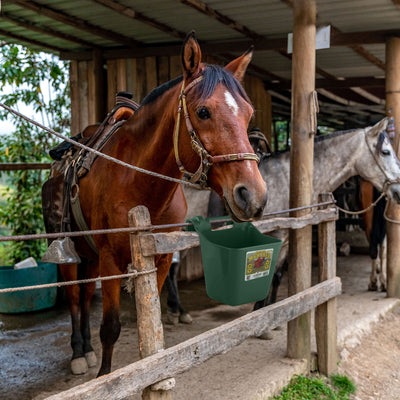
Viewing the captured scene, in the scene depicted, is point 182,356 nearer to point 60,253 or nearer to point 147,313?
point 147,313

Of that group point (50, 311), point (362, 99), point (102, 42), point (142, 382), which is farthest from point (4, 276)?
point (362, 99)

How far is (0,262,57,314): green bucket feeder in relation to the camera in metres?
5.20

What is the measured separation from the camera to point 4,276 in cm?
520

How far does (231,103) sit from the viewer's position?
224 cm

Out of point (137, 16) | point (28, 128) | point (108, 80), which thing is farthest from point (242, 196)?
point (28, 128)

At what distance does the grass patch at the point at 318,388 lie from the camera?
3275 mm

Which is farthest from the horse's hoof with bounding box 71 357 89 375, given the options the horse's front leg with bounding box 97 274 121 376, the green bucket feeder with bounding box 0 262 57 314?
the green bucket feeder with bounding box 0 262 57 314

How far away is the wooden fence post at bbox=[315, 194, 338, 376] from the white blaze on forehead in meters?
1.83

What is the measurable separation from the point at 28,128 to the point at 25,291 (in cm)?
367

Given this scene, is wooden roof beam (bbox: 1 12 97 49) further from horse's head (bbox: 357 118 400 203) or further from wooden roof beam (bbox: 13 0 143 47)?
horse's head (bbox: 357 118 400 203)

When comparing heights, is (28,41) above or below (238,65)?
above

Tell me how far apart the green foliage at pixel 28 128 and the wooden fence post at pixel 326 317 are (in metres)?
4.66

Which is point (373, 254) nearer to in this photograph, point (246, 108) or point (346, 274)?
Result: point (346, 274)

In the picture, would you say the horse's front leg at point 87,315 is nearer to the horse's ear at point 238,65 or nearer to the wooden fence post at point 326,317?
the wooden fence post at point 326,317
